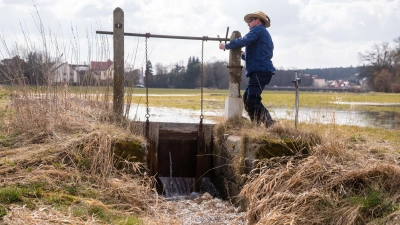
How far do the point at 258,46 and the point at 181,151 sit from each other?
2508 millimetres

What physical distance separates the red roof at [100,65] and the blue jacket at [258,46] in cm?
222

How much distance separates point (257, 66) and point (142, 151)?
2653 millimetres

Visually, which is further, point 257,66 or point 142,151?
point 257,66

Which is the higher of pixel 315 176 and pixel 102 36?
pixel 102 36

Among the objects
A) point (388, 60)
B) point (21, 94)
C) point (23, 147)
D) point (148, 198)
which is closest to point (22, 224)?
point (148, 198)

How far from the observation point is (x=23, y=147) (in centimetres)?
616

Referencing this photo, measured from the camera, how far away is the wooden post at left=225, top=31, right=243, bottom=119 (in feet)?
27.3

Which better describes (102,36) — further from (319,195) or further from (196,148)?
(319,195)

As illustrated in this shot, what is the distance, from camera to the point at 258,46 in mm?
7805

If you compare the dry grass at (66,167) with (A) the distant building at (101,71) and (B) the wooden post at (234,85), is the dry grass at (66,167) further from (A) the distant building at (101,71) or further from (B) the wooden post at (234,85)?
(B) the wooden post at (234,85)

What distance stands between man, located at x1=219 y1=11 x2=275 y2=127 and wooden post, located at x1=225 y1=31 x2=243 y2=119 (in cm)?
40

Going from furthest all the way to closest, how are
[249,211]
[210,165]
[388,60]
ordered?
[388,60]
[210,165]
[249,211]

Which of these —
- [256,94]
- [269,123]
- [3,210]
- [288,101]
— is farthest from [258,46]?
[288,101]

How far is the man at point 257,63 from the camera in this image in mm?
7738
